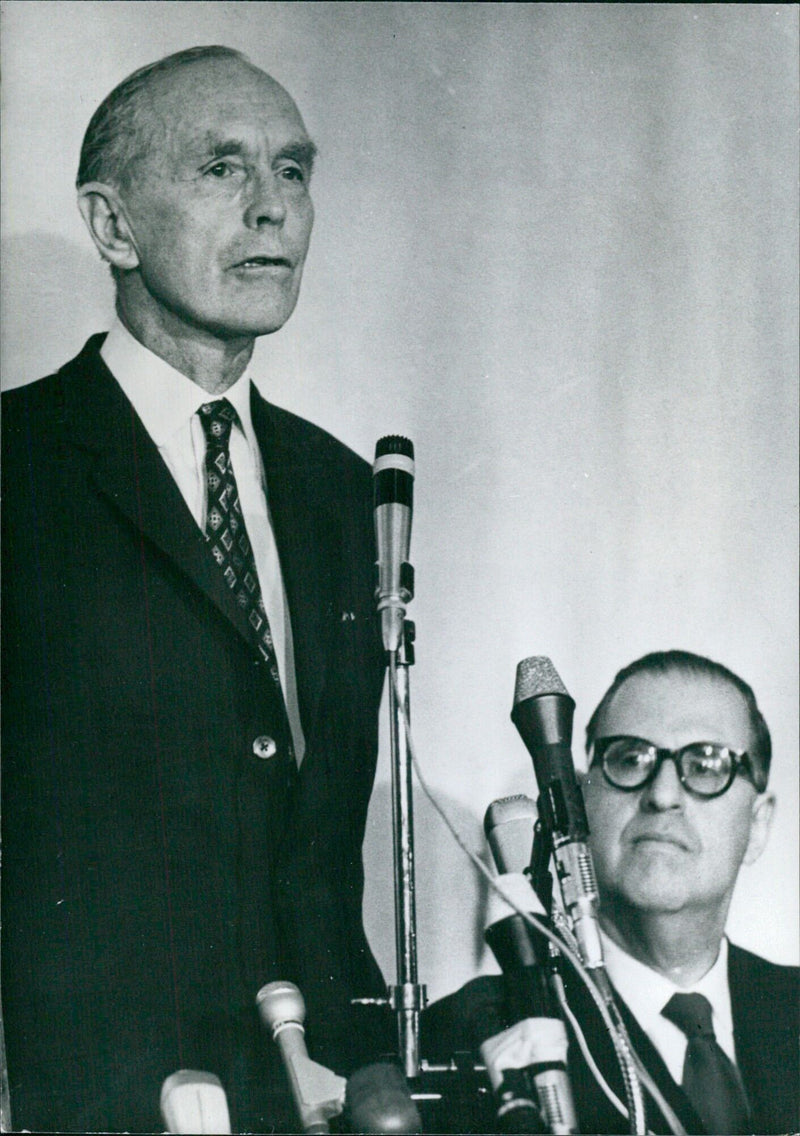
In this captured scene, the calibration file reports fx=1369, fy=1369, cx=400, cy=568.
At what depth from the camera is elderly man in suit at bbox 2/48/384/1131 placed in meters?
1.96

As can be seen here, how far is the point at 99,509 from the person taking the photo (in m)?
2.15

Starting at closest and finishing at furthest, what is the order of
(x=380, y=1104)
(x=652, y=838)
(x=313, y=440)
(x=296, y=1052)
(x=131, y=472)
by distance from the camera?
(x=380, y=1104) → (x=296, y=1052) → (x=652, y=838) → (x=131, y=472) → (x=313, y=440)

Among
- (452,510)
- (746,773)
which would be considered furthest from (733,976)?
(452,510)

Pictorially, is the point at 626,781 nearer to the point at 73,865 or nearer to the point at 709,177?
the point at 73,865

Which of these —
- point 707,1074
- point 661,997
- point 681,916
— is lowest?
point 707,1074

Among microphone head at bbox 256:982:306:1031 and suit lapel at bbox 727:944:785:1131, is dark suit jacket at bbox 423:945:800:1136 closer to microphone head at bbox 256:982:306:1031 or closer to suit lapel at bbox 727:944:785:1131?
suit lapel at bbox 727:944:785:1131

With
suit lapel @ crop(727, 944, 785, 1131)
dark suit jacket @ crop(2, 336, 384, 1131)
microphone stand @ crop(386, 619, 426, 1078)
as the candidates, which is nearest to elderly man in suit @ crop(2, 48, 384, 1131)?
dark suit jacket @ crop(2, 336, 384, 1131)

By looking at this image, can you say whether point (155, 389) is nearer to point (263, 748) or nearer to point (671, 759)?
point (263, 748)

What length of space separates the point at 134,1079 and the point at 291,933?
0.97ft

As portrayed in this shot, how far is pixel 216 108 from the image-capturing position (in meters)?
2.30

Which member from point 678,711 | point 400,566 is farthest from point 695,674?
point 400,566

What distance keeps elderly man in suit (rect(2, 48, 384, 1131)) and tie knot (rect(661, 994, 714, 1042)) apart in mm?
434

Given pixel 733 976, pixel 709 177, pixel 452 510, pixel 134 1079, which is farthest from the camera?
pixel 709 177

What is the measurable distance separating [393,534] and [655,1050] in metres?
0.84
